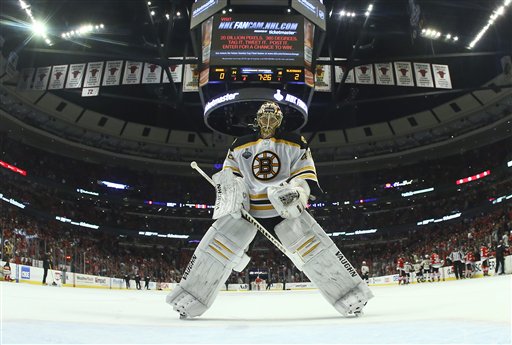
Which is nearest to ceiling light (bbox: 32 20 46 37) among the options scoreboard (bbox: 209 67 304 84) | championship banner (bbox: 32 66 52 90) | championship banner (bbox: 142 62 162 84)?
championship banner (bbox: 32 66 52 90)

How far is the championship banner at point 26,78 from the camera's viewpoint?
19.2m

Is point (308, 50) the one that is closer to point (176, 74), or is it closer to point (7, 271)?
point (176, 74)

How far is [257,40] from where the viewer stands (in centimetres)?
1230

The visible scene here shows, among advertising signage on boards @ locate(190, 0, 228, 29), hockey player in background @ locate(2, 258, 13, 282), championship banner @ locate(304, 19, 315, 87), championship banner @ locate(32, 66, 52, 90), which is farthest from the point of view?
championship banner @ locate(32, 66, 52, 90)

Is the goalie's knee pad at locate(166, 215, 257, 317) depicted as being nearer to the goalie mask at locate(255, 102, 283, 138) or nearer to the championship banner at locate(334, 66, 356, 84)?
the goalie mask at locate(255, 102, 283, 138)

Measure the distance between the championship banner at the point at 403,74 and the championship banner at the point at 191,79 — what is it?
740 centimetres

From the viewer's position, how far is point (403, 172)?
103 feet

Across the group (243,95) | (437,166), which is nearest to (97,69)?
(243,95)

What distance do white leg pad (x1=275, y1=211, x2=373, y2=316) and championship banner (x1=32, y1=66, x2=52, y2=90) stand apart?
1758cm

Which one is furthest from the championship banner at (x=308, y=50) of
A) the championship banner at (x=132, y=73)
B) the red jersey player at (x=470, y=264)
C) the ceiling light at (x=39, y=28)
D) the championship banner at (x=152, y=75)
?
the ceiling light at (x=39, y=28)

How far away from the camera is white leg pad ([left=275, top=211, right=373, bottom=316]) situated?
12.2 feet

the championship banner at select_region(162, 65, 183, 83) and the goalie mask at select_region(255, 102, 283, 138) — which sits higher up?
the championship banner at select_region(162, 65, 183, 83)

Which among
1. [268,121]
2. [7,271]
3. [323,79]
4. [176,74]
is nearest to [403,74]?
[323,79]

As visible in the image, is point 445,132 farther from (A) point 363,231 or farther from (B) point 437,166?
(A) point 363,231
